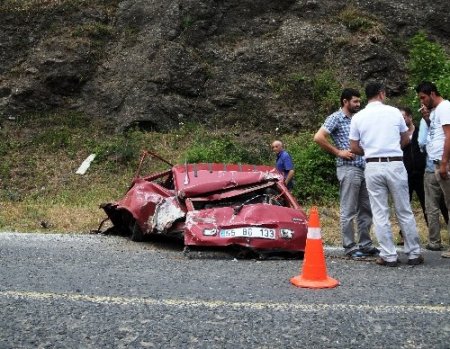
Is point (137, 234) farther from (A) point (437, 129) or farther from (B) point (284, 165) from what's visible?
(A) point (437, 129)

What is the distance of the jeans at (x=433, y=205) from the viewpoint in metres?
7.64

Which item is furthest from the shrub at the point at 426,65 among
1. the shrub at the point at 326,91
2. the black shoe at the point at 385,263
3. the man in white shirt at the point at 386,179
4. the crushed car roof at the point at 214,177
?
the black shoe at the point at 385,263

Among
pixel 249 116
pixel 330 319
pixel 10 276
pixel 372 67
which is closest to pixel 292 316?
pixel 330 319

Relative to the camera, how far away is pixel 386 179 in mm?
6039

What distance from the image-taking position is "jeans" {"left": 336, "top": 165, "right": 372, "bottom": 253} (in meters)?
6.72

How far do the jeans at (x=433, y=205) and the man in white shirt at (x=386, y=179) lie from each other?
1.63 meters

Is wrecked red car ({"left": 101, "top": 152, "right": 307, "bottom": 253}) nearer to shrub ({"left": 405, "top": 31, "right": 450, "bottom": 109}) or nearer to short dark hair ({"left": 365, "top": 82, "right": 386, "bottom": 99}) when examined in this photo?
short dark hair ({"left": 365, "top": 82, "right": 386, "bottom": 99})

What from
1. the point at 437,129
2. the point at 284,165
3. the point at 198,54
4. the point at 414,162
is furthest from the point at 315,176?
the point at 198,54

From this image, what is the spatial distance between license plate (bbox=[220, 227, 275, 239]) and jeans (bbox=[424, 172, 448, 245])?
234 cm

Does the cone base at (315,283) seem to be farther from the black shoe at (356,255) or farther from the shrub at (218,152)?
the shrub at (218,152)

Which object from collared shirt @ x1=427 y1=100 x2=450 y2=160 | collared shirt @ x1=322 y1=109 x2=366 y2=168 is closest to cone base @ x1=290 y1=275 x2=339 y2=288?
collared shirt @ x1=322 y1=109 x2=366 y2=168

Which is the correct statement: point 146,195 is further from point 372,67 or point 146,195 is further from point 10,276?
point 372,67

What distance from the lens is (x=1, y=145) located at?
1727 centimetres

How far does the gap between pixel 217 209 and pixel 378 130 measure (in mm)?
2057
